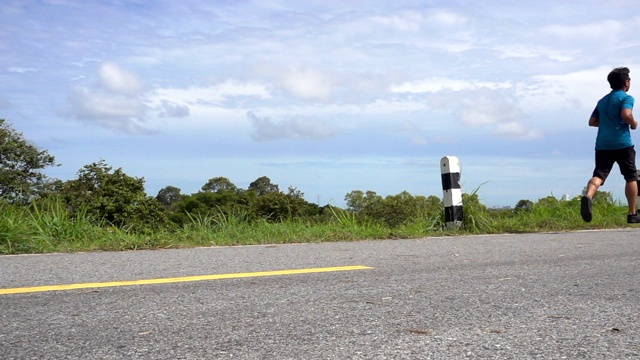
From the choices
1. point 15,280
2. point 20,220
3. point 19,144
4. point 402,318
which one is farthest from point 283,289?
point 19,144

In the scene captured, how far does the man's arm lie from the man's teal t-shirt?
11 centimetres

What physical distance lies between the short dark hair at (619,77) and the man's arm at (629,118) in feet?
1.27

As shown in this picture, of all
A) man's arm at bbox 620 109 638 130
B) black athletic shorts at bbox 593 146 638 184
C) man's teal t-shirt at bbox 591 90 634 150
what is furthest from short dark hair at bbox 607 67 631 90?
black athletic shorts at bbox 593 146 638 184

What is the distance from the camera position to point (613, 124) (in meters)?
8.12

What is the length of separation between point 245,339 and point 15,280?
2223 millimetres

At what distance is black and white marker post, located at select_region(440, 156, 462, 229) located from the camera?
29.1ft

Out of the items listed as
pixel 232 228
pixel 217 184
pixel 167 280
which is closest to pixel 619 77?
pixel 232 228

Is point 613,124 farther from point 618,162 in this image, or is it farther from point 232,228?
point 232,228

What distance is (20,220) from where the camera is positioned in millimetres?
6969

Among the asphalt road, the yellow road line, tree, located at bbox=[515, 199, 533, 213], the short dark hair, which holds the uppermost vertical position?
the short dark hair

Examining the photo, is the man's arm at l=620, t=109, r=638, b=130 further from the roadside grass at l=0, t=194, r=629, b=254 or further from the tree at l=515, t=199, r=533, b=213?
the tree at l=515, t=199, r=533, b=213

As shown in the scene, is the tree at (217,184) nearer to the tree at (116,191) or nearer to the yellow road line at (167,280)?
the tree at (116,191)

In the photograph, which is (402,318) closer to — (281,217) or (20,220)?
(20,220)

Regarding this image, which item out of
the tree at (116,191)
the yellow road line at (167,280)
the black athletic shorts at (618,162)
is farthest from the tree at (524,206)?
the tree at (116,191)
